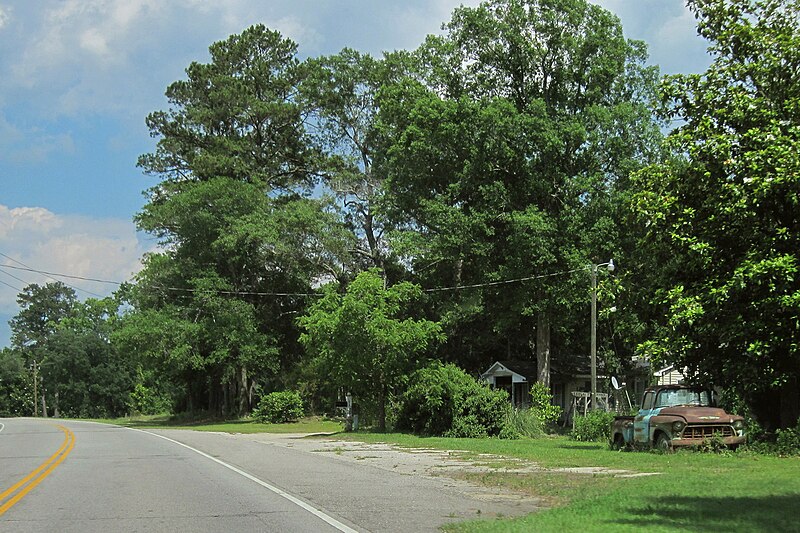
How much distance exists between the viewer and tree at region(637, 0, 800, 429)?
9.61 meters

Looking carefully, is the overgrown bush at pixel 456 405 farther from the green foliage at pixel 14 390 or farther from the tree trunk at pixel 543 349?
the green foliage at pixel 14 390

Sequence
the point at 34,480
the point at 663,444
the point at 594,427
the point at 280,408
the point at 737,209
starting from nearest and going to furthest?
the point at 737,209 < the point at 34,480 < the point at 663,444 < the point at 594,427 < the point at 280,408

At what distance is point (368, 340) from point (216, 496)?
20.9 metres

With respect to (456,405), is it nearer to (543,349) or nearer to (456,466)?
(543,349)

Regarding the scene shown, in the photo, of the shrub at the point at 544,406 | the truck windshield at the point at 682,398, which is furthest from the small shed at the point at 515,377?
the truck windshield at the point at 682,398

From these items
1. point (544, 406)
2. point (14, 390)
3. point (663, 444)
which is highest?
point (663, 444)

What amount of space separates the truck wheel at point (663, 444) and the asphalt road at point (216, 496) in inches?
317

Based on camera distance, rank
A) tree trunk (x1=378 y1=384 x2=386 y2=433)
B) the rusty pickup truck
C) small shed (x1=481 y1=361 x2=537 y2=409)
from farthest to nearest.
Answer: small shed (x1=481 y1=361 x2=537 y2=409)
tree trunk (x1=378 y1=384 x2=386 y2=433)
the rusty pickup truck

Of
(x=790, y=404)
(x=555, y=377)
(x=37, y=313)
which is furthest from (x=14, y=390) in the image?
(x=790, y=404)

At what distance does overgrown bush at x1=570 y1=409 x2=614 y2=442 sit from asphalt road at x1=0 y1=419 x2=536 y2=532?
1200 cm

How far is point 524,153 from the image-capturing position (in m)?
42.2

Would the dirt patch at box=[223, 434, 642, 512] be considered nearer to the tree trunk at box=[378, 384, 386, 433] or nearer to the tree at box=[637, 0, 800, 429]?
the tree at box=[637, 0, 800, 429]

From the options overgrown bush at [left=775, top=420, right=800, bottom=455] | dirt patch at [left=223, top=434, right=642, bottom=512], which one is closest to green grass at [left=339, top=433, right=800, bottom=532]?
dirt patch at [left=223, top=434, right=642, bottom=512]

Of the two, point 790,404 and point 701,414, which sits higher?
point 790,404
